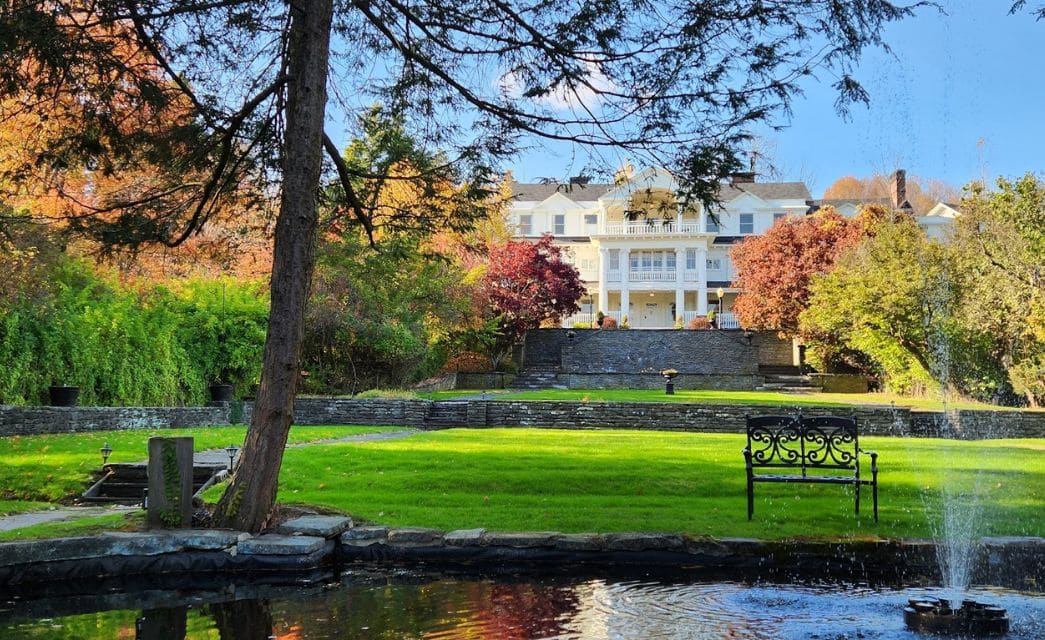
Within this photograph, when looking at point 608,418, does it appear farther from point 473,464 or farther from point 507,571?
point 507,571

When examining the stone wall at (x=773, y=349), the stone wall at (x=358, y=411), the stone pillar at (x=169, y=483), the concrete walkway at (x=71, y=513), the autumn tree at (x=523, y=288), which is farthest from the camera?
the stone wall at (x=773, y=349)

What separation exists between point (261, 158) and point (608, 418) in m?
11.8

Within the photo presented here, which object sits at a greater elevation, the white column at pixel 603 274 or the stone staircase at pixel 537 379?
the white column at pixel 603 274

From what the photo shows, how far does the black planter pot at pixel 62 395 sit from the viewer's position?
1719cm

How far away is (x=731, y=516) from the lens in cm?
821

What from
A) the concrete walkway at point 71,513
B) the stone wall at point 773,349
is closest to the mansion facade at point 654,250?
the stone wall at point 773,349

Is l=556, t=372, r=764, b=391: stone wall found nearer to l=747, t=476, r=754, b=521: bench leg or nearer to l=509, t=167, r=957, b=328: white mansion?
l=509, t=167, r=957, b=328: white mansion

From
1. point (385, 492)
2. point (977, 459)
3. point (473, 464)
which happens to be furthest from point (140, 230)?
point (977, 459)

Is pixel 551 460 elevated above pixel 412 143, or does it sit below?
below

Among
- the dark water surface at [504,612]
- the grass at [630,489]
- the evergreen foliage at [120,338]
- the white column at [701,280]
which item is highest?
the white column at [701,280]

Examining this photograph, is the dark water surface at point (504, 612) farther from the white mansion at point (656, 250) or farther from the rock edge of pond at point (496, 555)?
the white mansion at point (656, 250)

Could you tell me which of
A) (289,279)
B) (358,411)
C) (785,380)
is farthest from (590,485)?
(785,380)

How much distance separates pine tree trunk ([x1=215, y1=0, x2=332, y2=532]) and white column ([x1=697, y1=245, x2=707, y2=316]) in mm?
47679

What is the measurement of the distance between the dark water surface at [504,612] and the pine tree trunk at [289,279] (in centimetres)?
123
